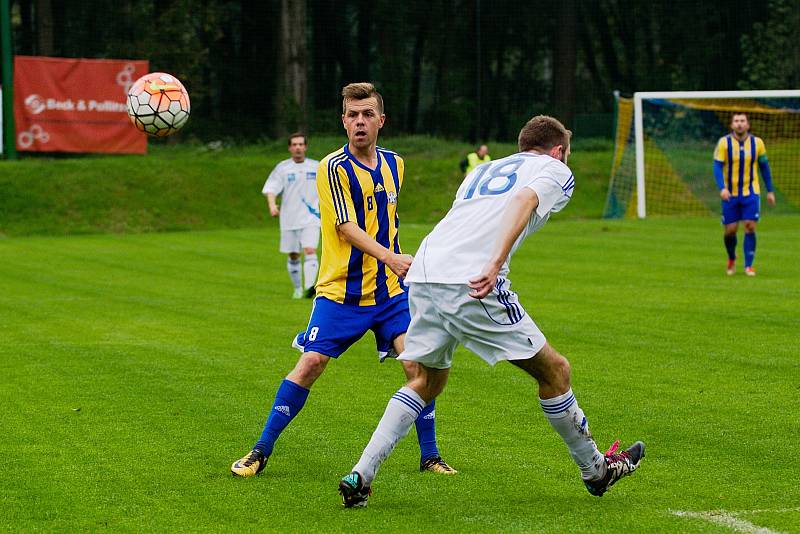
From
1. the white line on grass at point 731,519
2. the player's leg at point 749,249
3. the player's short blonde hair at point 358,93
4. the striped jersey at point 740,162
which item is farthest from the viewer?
the striped jersey at point 740,162

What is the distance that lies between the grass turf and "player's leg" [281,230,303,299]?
0.22 meters

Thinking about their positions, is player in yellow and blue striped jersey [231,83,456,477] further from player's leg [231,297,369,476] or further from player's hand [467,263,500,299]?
player's hand [467,263,500,299]

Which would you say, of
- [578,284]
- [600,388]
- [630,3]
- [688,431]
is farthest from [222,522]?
[630,3]

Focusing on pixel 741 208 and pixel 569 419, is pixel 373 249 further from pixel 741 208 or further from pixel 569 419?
pixel 741 208

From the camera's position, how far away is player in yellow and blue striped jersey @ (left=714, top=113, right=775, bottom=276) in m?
16.3

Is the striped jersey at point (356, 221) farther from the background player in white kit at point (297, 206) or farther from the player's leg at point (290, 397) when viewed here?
the background player in white kit at point (297, 206)

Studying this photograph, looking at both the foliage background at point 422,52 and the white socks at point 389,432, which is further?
the foliage background at point 422,52

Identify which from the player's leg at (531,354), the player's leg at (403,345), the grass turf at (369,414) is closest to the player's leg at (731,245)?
the grass turf at (369,414)

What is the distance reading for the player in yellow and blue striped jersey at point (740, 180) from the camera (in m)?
16.3

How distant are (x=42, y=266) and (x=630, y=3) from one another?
2505 centimetres

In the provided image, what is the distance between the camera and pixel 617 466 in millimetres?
5660

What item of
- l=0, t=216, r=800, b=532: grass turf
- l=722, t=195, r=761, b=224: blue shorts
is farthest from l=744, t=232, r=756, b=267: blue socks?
l=0, t=216, r=800, b=532: grass turf

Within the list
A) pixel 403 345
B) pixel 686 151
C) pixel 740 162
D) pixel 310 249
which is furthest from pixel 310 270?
pixel 686 151

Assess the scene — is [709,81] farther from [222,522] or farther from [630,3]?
[222,522]
